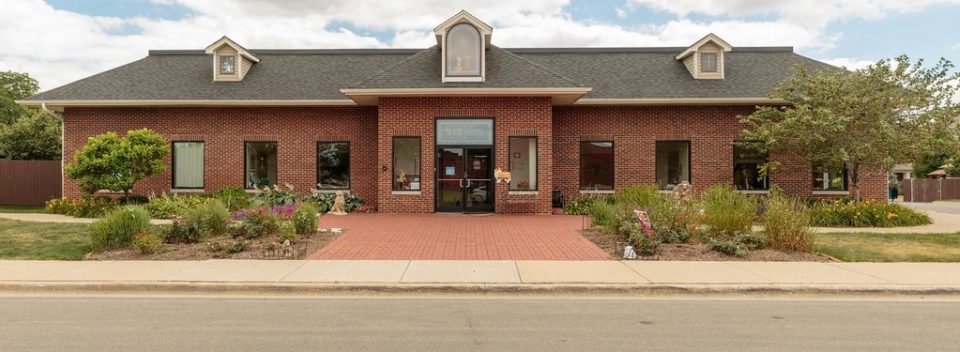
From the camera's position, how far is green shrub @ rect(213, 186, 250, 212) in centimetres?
1828

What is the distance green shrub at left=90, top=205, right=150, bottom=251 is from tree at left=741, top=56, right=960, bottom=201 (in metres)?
16.2

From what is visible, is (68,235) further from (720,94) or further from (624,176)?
(720,94)

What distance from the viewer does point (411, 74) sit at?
19172 mm

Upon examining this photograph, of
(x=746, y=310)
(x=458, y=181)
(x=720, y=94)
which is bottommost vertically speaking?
(x=746, y=310)

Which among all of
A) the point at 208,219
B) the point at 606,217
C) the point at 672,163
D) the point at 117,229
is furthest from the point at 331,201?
the point at 672,163

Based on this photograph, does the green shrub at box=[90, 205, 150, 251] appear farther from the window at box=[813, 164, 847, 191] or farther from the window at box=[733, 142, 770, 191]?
the window at box=[813, 164, 847, 191]

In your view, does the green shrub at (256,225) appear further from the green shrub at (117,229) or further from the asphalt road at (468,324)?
the asphalt road at (468,324)

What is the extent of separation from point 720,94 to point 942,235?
7961 millimetres

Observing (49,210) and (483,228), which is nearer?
(483,228)

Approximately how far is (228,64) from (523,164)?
11.5 m

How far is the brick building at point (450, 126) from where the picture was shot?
18938 mm

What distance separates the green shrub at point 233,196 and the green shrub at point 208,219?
17.7 feet

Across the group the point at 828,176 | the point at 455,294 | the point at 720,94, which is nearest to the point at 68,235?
the point at 455,294

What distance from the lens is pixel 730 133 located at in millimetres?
20578
